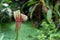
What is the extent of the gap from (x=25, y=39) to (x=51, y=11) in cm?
52

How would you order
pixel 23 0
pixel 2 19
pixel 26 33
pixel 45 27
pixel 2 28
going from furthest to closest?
pixel 23 0 → pixel 2 19 → pixel 2 28 → pixel 26 33 → pixel 45 27

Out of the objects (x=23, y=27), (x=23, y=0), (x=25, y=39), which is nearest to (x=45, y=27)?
(x=25, y=39)

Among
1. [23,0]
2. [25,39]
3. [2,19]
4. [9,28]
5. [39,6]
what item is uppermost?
[23,0]

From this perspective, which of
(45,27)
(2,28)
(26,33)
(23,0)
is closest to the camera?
(45,27)

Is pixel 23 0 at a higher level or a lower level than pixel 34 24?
higher

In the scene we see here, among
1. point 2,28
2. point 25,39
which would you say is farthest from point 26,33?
point 2,28

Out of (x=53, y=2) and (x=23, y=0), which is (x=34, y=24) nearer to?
(x=53, y=2)

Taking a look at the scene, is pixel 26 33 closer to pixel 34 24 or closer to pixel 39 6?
pixel 34 24

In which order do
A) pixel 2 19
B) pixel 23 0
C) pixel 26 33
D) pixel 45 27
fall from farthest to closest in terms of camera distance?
1. pixel 23 0
2. pixel 2 19
3. pixel 26 33
4. pixel 45 27

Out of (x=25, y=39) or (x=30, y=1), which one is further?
(x=30, y=1)

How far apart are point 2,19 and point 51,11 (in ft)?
2.23

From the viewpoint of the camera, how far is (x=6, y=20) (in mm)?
2666

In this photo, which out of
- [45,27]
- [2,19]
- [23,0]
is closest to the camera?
[45,27]

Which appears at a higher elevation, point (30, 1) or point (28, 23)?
point (30, 1)
